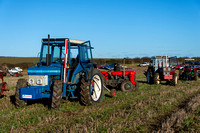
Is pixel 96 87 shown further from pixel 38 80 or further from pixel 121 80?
pixel 121 80

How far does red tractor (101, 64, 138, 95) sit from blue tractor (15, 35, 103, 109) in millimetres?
3478

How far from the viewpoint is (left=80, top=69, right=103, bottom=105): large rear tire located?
23.6ft

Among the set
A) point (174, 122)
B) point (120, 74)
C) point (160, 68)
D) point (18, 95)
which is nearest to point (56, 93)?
point (18, 95)

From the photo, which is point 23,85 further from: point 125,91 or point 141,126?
point 125,91

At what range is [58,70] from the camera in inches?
287

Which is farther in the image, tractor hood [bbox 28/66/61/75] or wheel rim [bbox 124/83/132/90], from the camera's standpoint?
wheel rim [bbox 124/83/132/90]

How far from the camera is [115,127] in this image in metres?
4.99

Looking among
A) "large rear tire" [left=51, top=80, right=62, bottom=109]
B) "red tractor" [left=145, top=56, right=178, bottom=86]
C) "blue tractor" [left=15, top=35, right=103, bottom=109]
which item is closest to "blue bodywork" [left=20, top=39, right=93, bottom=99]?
"blue tractor" [left=15, top=35, right=103, bottom=109]

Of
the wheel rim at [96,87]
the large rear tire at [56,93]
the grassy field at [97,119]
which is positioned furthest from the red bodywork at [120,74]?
the large rear tire at [56,93]

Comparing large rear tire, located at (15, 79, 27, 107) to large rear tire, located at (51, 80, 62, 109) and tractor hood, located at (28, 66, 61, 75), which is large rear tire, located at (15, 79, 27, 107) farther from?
large rear tire, located at (51, 80, 62, 109)

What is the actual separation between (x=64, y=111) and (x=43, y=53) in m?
2.37

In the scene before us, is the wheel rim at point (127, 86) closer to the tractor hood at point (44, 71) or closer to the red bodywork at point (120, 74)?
the red bodywork at point (120, 74)

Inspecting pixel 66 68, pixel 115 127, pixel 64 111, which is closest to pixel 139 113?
pixel 115 127

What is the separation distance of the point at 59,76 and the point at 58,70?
0.23 m
